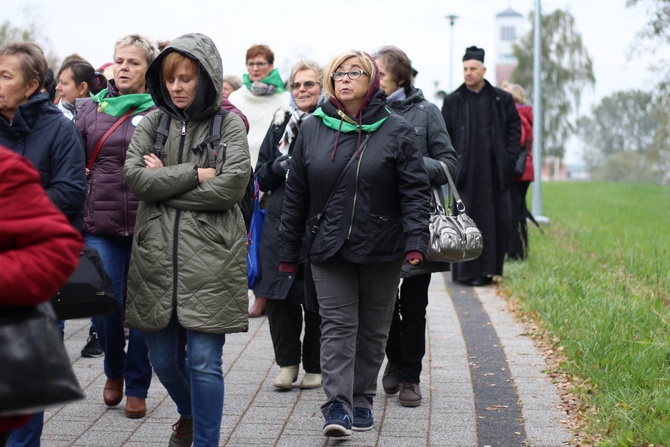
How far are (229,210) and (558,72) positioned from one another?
64365 millimetres

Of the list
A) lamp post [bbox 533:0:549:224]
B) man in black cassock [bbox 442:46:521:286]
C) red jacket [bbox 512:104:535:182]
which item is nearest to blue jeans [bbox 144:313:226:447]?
man in black cassock [bbox 442:46:521:286]

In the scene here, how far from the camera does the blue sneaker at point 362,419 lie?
585 cm

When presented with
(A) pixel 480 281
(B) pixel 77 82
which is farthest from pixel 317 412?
(A) pixel 480 281

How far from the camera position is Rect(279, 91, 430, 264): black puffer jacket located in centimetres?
551

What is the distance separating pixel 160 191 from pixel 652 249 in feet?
21.5

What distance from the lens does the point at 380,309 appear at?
579 cm

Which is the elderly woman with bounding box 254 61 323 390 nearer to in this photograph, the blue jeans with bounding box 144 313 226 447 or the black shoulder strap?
the black shoulder strap

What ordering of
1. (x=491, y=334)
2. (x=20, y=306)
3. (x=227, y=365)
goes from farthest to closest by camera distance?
(x=491, y=334) < (x=227, y=365) < (x=20, y=306)

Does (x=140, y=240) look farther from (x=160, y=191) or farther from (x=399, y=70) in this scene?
(x=399, y=70)

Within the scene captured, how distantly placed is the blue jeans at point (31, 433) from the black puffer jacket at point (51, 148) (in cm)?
106

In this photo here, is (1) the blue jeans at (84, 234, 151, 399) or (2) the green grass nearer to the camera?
(2) the green grass

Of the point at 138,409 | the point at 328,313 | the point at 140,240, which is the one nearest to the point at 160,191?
the point at 140,240

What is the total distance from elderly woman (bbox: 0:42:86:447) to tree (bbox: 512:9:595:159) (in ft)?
207

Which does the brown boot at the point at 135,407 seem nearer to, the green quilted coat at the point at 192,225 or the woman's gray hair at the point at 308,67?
the green quilted coat at the point at 192,225
